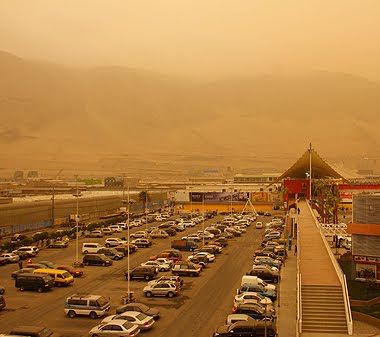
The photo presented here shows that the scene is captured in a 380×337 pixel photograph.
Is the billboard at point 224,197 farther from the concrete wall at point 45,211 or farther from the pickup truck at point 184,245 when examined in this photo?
the pickup truck at point 184,245

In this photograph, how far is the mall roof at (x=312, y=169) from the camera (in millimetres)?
54312

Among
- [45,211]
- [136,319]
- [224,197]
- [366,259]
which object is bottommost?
[136,319]

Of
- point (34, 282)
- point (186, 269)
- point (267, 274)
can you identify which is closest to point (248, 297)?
point (267, 274)

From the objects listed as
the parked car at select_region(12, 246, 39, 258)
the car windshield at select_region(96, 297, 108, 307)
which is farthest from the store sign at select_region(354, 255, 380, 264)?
the parked car at select_region(12, 246, 39, 258)

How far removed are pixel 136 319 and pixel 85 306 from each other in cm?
249

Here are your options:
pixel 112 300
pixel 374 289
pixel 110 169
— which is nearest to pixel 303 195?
pixel 374 289

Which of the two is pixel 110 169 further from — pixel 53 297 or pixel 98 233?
pixel 53 297

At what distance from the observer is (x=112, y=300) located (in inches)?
808

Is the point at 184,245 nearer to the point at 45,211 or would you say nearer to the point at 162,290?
the point at 162,290

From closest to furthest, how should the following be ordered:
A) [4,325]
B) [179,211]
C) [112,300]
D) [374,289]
→ [4,325], [112,300], [374,289], [179,211]

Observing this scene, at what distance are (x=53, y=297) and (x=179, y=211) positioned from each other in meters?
48.6

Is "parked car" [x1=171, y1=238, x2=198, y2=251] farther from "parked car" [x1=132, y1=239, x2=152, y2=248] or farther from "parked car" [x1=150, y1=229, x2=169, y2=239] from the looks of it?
"parked car" [x1=150, y1=229, x2=169, y2=239]

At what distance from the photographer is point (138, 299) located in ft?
67.4

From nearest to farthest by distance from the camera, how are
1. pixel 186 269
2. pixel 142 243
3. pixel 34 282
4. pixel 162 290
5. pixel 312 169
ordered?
pixel 162 290 < pixel 34 282 < pixel 186 269 < pixel 142 243 < pixel 312 169
